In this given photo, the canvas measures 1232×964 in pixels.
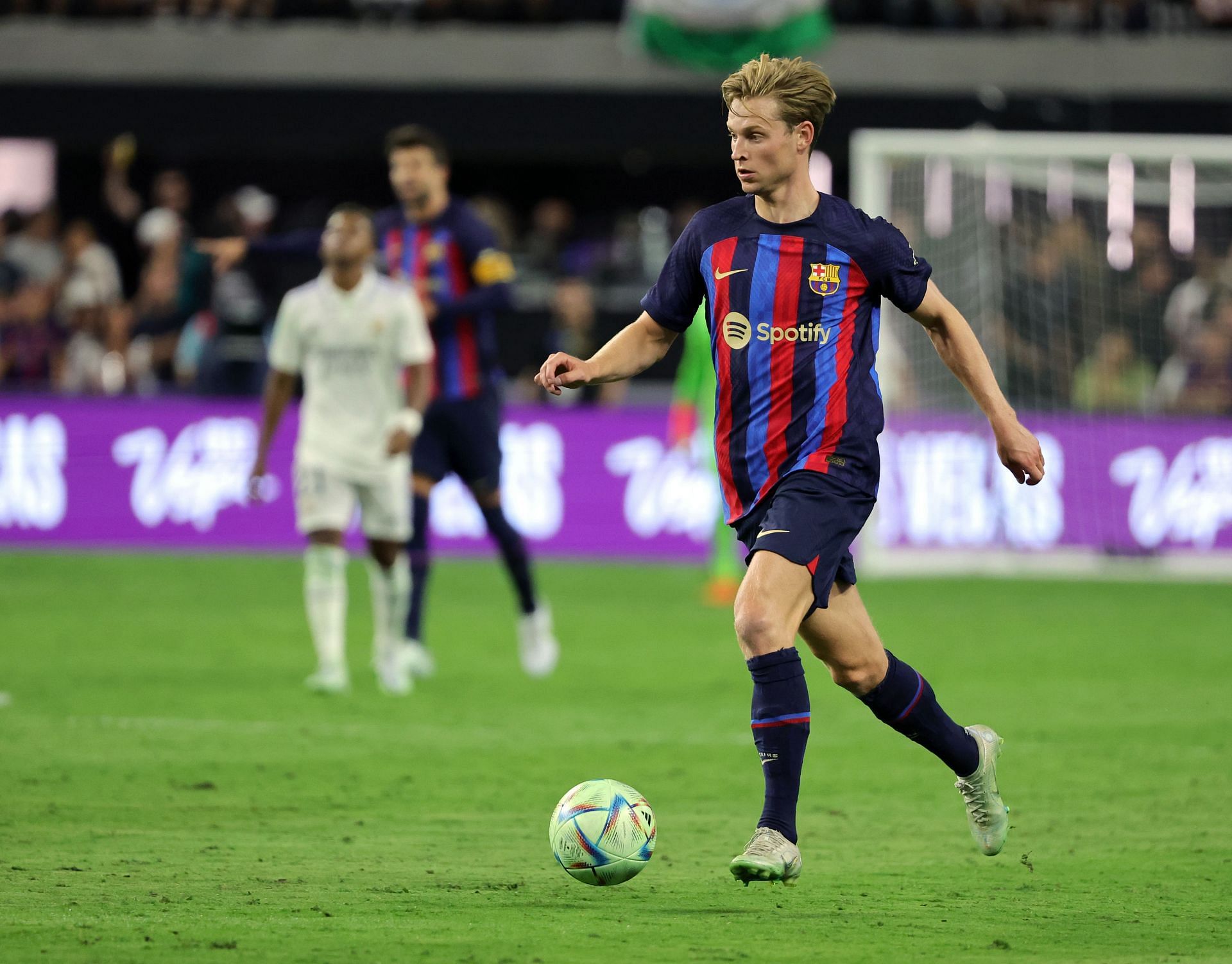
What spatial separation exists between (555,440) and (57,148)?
1127cm

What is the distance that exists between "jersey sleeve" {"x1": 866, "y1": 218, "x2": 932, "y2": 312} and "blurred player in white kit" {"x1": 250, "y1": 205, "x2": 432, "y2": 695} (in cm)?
446

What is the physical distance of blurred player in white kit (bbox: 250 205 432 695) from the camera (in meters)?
9.57

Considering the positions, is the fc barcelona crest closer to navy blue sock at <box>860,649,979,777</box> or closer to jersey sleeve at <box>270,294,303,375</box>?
navy blue sock at <box>860,649,979,777</box>

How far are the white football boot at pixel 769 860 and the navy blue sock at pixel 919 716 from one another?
0.61 metres

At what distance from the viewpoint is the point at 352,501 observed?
31.9ft

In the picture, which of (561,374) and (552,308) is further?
(552,308)

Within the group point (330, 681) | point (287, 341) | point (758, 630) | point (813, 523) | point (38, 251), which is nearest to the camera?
point (758, 630)

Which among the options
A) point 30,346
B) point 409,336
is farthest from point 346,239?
point 30,346

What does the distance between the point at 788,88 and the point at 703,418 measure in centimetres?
849

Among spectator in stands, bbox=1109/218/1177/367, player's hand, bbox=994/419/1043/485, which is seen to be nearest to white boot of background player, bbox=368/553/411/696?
player's hand, bbox=994/419/1043/485

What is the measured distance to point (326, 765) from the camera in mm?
7520

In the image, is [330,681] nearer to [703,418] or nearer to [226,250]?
[226,250]

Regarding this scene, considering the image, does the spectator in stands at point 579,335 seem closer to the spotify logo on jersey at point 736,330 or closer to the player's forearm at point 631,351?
the player's forearm at point 631,351

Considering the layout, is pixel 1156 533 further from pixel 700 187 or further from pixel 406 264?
pixel 700 187
